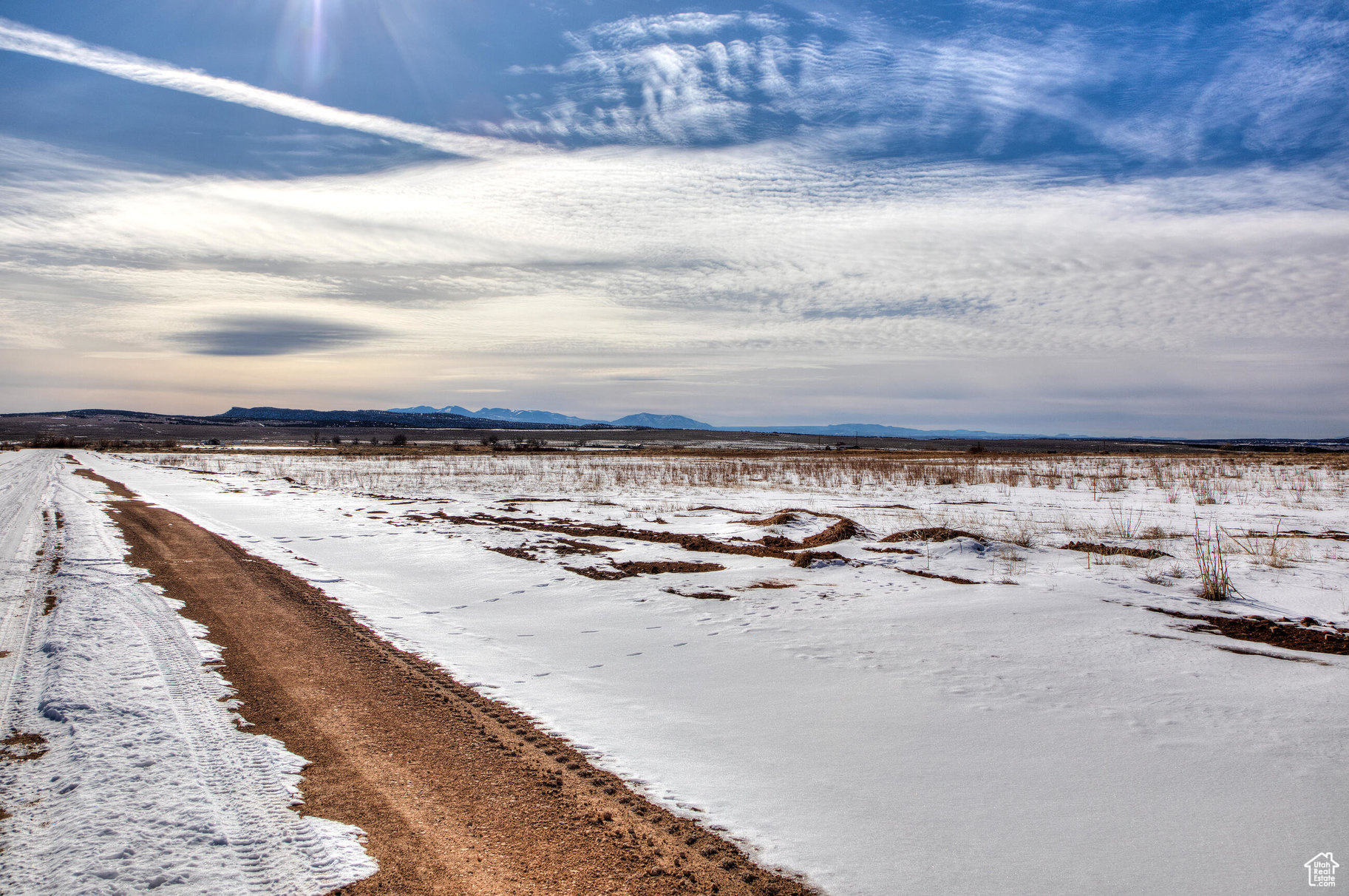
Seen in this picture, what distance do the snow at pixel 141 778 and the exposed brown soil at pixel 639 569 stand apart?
17.1 feet

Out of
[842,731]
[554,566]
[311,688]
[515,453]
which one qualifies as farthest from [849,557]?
[515,453]

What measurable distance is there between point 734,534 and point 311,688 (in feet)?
31.5

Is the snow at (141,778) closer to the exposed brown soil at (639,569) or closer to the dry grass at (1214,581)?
the exposed brown soil at (639,569)

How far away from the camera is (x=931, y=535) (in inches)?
491

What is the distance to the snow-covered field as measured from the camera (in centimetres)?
358

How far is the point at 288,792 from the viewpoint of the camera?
13.1 ft

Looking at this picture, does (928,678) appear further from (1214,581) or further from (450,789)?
(1214,581)

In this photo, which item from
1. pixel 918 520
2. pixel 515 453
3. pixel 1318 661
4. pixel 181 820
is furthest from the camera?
pixel 515 453

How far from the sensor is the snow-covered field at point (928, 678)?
358 centimetres

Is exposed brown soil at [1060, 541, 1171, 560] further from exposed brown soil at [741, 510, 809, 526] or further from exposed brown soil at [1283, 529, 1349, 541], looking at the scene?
exposed brown soil at [741, 510, 809, 526]

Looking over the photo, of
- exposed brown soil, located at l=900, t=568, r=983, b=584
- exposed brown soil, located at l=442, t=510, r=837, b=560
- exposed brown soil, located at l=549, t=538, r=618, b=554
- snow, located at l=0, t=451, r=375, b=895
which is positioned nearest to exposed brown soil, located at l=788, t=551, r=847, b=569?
exposed brown soil, located at l=442, t=510, r=837, b=560

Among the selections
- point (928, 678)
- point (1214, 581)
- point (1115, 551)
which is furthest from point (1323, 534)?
point (928, 678)

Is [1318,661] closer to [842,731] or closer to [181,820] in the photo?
[842,731]

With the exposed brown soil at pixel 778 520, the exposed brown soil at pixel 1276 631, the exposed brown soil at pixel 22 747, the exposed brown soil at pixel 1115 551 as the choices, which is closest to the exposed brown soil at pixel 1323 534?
the exposed brown soil at pixel 1115 551
